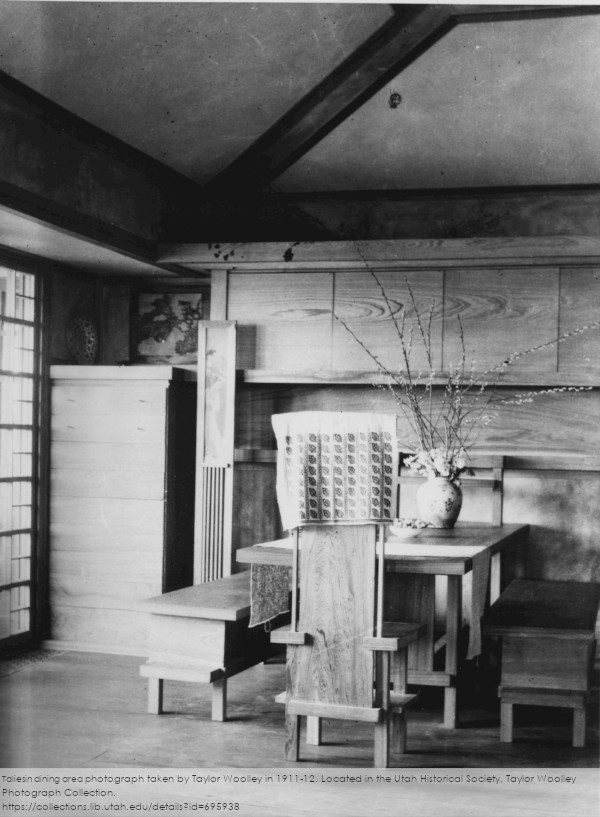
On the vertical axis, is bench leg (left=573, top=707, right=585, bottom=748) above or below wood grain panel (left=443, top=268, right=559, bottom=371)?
below

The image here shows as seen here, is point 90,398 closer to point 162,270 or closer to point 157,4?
point 162,270

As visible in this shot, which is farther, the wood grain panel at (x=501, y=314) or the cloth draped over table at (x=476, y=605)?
the wood grain panel at (x=501, y=314)

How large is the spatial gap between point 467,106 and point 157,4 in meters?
1.95

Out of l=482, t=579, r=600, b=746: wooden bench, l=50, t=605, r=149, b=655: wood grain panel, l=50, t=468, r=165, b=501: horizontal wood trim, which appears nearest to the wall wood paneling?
l=50, t=468, r=165, b=501: horizontal wood trim

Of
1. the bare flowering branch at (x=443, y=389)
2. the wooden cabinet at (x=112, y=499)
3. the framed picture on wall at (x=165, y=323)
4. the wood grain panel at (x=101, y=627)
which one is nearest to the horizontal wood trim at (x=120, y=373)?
the wooden cabinet at (x=112, y=499)

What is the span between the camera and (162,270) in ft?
21.1

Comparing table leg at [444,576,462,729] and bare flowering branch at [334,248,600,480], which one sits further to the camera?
bare flowering branch at [334,248,600,480]

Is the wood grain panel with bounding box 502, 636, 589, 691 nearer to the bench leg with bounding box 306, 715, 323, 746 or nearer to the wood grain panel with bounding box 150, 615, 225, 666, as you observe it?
the bench leg with bounding box 306, 715, 323, 746

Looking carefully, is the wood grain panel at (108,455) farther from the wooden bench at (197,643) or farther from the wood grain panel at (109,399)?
the wooden bench at (197,643)

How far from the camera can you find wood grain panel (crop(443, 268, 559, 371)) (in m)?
5.83

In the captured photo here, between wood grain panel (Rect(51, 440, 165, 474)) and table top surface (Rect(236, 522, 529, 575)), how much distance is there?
1600 mm

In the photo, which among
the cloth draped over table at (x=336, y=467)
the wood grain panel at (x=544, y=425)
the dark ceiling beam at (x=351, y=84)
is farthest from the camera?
the wood grain panel at (x=544, y=425)

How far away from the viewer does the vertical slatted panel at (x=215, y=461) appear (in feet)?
19.9

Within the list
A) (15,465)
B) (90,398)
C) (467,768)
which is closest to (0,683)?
(15,465)
